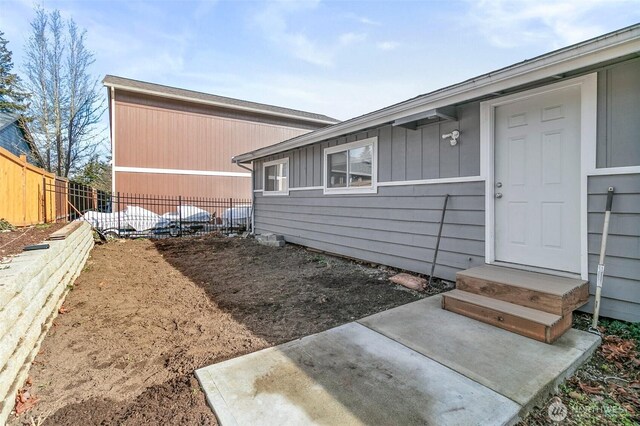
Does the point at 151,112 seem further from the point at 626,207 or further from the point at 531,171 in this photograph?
the point at 626,207

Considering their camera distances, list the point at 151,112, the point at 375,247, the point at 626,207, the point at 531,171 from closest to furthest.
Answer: the point at 626,207 → the point at 531,171 → the point at 375,247 → the point at 151,112

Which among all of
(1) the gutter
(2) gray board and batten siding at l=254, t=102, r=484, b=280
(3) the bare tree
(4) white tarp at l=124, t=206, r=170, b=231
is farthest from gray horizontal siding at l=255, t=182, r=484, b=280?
(3) the bare tree

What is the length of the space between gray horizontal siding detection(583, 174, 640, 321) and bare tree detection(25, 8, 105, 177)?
20013 millimetres

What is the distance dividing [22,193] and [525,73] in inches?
299

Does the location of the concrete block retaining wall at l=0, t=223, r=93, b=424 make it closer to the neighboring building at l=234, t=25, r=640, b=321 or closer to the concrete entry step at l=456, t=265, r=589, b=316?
the concrete entry step at l=456, t=265, r=589, b=316

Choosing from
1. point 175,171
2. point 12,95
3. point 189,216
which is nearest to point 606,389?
point 189,216

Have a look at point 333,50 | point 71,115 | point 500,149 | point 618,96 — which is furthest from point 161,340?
point 71,115

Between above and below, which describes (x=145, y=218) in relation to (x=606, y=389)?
above

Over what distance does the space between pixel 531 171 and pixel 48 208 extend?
9.29 meters

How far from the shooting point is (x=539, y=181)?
325cm

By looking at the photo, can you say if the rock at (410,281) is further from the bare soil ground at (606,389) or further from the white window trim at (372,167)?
the bare soil ground at (606,389)

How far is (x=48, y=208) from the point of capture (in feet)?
22.7

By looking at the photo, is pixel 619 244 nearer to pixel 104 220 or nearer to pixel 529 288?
pixel 529 288

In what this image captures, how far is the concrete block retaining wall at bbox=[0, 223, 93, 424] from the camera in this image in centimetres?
174
